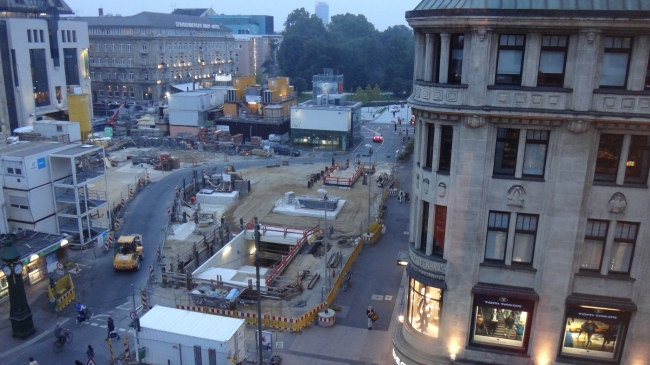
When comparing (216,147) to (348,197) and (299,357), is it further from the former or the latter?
(299,357)

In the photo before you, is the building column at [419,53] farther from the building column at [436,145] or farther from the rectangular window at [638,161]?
the rectangular window at [638,161]

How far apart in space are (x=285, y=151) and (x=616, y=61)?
58888 mm

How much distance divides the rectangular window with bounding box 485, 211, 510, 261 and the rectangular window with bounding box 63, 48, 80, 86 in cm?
8180

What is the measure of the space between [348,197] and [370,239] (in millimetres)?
13602

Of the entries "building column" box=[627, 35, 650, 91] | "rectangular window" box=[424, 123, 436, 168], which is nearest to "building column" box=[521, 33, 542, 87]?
"building column" box=[627, 35, 650, 91]

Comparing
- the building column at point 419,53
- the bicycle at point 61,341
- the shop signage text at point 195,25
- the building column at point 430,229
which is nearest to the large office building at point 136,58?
the shop signage text at point 195,25

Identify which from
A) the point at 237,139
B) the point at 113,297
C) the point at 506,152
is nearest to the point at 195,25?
the point at 237,139

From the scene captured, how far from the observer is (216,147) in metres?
75.1

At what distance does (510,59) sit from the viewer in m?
16.9

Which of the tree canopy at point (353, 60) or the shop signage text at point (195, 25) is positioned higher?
the shop signage text at point (195, 25)

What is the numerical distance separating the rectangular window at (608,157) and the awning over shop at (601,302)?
4160 mm

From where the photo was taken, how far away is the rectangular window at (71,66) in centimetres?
8206

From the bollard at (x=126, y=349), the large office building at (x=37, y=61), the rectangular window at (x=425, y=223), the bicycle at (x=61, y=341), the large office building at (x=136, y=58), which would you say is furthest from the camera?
the large office building at (x=136, y=58)

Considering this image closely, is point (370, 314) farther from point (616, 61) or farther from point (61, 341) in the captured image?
point (616, 61)
